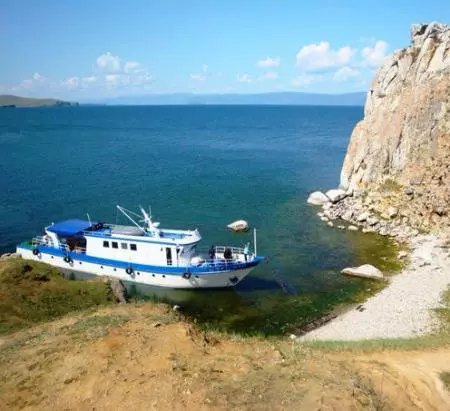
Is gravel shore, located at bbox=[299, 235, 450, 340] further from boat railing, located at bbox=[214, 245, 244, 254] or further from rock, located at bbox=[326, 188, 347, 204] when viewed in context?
rock, located at bbox=[326, 188, 347, 204]

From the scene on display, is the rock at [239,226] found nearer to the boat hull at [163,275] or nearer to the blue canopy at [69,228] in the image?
the boat hull at [163,275]

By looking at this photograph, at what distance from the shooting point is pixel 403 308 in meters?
Result: 30.1

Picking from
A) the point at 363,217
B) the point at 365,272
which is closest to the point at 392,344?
the point at 365,272

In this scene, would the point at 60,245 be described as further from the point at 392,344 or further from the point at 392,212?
the point at 392,212

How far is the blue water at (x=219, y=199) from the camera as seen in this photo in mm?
34156

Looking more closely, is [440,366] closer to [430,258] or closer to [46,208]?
[430,258]

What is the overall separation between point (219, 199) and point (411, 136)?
27.1 m

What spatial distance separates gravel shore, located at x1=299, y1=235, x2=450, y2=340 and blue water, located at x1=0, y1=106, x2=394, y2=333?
2.74 metres

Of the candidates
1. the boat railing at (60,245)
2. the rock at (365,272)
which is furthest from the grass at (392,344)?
the boat railing at (60,245)

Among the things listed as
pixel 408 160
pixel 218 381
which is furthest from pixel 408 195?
pixel 218 381

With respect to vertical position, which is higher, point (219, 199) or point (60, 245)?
point (60, 245)

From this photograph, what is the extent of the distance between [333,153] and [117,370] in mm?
98002

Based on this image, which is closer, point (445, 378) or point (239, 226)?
point (445, 378)

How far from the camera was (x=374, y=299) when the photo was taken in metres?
32.3
